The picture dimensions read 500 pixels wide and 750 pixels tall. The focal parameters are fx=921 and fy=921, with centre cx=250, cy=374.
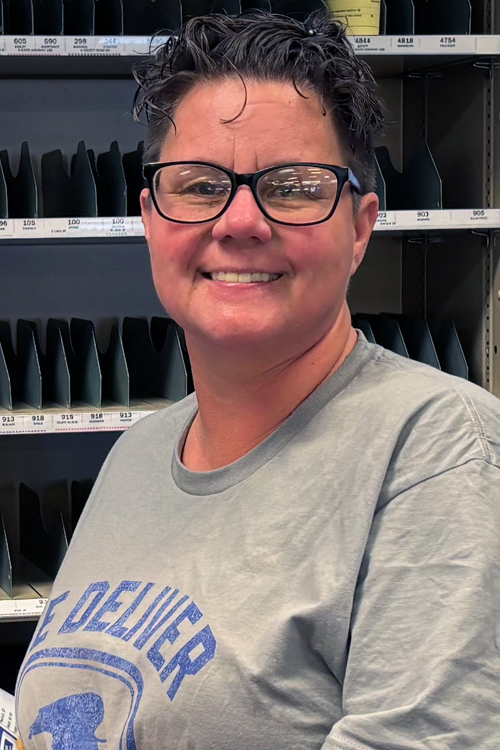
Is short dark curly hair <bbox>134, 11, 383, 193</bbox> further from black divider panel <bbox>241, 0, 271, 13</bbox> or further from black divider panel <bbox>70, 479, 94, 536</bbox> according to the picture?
black divider panel <bbox>70, 479, 94, 536</bbox>

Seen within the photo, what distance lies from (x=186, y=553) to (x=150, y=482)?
0.56ft

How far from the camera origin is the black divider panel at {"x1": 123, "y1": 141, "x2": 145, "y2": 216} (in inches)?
85.0

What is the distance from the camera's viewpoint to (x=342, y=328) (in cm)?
86

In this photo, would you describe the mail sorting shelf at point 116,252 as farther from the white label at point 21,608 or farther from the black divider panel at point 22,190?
the white label at point 21,608

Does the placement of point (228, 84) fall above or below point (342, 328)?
above

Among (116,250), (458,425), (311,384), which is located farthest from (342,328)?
(116,250)

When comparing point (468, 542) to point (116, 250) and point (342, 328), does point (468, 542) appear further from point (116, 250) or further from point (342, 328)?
point (116, 250)

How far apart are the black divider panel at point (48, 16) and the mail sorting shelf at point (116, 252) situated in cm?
22

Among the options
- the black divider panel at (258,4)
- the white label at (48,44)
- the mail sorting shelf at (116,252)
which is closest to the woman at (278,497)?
the white label at (48,44)

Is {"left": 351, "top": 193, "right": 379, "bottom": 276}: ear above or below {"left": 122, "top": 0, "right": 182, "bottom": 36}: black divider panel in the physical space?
below

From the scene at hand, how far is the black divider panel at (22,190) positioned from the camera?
Answer: 2.11 metres

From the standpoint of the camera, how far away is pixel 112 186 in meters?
2.10

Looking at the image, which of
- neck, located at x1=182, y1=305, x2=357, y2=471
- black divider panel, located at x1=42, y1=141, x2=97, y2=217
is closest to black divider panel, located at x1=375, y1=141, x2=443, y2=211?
black divider panel, located at x1=42, y1=141, x2=97, y2=217

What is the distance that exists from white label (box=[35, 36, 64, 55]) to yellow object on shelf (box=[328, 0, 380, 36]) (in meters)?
0.62
